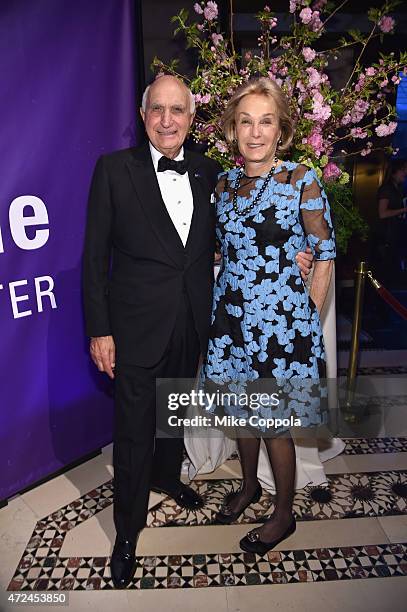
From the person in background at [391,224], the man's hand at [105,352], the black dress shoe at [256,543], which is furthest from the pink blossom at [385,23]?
the person in background at [391,224]

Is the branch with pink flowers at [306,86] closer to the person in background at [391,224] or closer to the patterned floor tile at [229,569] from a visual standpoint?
the patterned floor tile at [229,569]

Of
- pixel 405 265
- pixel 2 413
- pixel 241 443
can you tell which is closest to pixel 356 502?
pixel 241 443

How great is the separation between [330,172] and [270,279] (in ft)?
2.96

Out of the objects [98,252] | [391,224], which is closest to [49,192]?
[98,252]

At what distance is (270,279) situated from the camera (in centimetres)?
205

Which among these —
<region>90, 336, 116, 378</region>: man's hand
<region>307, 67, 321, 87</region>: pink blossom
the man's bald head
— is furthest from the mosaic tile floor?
<region>307, 67, 321, 87</region>: pink blossom

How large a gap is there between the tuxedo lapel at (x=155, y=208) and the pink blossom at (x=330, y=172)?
100 cm

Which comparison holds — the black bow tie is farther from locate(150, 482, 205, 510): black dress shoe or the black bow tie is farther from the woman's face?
locate(150, 482, 205, 510): black dress shoe

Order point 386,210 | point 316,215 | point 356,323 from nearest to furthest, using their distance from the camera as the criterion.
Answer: point 316,215, point 356,323, point 386,210

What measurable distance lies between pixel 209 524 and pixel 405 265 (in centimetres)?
635

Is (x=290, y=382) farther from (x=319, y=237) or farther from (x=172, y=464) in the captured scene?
(x=172, y=464)

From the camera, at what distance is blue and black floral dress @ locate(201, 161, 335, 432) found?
2004mm

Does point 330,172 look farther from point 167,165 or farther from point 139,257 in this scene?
point 139,257

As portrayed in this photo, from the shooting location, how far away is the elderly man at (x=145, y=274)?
2062 millimetres
